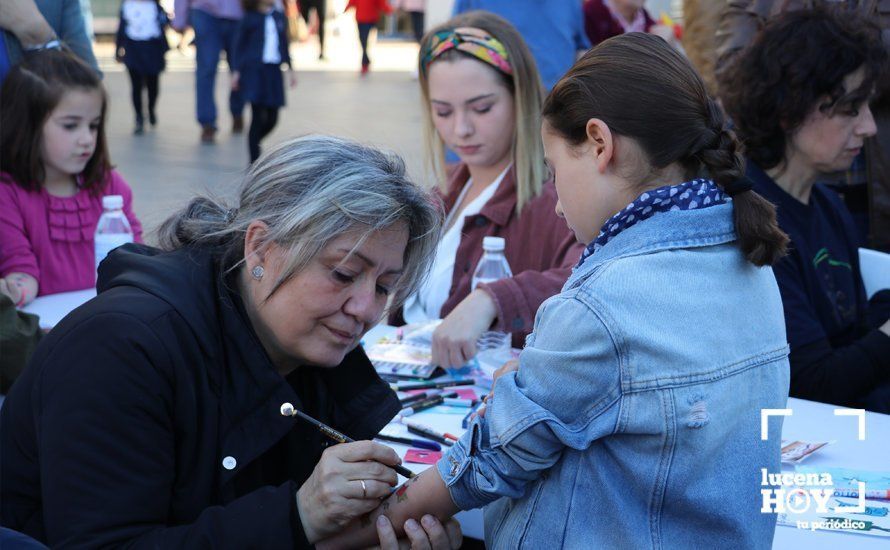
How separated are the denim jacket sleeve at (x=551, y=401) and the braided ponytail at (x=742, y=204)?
29cm

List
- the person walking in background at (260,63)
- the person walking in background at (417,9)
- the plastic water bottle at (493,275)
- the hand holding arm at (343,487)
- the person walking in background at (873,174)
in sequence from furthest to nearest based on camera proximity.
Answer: the person walking in background at (417,9) → the person walking in background at (260,63) → the person walking in background at (873,174) → the plastic water bottle at (493,275) → the hand holding arm at (343,487)

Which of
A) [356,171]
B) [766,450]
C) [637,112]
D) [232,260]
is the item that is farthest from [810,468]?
[232,260]

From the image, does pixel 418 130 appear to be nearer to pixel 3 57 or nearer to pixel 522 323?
pixel 3 57

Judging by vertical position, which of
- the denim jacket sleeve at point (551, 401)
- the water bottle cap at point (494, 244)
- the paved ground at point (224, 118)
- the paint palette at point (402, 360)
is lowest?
the paved ground at point (224, 118)

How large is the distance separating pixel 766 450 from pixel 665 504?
0.21m

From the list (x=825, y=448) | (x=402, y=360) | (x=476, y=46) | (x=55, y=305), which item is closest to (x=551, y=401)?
(x=825, y=448)

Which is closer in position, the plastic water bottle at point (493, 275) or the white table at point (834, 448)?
the white table at point (834, 448)

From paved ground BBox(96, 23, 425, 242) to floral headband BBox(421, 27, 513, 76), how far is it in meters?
1.40

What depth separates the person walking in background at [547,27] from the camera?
16.7 ft

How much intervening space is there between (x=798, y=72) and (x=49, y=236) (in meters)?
2.48

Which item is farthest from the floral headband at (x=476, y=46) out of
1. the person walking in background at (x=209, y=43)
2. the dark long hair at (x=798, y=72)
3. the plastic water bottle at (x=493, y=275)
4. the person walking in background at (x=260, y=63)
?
the person walking in background at (x=209, y=43)

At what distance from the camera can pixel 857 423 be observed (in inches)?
91.6

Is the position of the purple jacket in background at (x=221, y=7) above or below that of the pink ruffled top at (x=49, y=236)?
above

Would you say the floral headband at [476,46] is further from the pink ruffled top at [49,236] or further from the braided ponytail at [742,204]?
the braided ponytail at [742,204]
